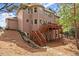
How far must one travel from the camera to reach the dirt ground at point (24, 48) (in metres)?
1.78

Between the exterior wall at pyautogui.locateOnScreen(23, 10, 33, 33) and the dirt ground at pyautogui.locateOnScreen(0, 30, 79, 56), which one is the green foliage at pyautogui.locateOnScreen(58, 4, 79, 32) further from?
the exterior wall at pyautogui.locateOnScreen(23, 10, 33, 33)

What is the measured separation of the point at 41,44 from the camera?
5.91 feet

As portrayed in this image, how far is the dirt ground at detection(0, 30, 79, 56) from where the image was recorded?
1783 mm

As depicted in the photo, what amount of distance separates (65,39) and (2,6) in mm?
709

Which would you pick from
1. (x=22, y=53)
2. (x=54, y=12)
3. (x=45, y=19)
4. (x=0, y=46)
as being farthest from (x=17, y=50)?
(x=54, y=12)

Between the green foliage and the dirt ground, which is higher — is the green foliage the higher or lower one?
the higher one

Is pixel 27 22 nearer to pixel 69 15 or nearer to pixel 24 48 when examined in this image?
pixel 24 48

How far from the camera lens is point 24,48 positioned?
180 cm

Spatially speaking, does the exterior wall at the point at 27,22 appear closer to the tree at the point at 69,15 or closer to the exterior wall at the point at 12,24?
the exterior wall at the point at 12,24

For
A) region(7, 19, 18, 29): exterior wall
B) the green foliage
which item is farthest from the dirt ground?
the green foliage

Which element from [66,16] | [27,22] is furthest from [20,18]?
[66,16]

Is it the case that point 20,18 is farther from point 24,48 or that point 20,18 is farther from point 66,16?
point 66,16

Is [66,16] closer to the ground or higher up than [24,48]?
higher up

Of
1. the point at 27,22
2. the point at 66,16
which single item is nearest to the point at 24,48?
the point at 27,22
